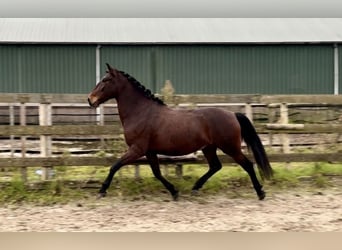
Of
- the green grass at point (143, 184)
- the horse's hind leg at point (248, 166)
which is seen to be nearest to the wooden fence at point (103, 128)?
the green grass at point (143, 184)

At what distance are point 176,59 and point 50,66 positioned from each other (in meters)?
4.81

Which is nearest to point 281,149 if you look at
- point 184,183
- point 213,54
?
point 184,183

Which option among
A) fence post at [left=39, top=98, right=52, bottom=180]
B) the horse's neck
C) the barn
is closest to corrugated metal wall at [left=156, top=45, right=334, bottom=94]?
the barn

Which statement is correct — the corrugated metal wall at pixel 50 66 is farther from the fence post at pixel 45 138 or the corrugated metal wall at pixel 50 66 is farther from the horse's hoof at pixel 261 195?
the horse's hoof at pixel 261 195

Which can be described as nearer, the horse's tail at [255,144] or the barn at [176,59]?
the horse's tail at [255,144]

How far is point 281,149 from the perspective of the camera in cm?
930

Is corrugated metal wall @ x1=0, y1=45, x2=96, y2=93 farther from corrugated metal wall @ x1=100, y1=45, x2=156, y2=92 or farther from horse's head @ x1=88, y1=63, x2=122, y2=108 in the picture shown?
horse's head @ x1=88, y1=63, x2=122, y2=108

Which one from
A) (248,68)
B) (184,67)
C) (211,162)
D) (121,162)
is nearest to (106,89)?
(121,162)

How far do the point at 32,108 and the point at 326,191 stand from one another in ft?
26.8

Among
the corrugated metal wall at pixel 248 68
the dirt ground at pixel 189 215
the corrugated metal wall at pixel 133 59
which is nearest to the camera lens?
the dirt ground at pixel 189 215

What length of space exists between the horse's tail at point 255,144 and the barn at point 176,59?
12.8 m

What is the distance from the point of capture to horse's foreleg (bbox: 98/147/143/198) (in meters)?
7.80

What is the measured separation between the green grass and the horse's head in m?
1.31

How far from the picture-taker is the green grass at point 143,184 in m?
8.12
